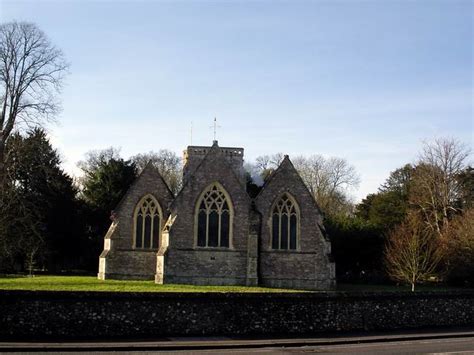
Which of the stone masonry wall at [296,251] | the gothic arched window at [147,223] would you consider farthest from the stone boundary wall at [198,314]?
the gothic arched window at [147,223]

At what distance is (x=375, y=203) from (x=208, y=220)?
27460 mm

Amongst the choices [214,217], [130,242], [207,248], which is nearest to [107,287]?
[207,248]

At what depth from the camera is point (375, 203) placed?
56.8 meters

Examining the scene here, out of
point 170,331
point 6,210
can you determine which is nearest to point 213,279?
point 6,210

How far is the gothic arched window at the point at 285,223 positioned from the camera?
34500mm

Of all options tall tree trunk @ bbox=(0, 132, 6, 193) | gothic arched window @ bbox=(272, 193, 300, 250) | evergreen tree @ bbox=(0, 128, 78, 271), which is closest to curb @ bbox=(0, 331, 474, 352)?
gothic arched window @ bbox=(272, 193, 300, 250)

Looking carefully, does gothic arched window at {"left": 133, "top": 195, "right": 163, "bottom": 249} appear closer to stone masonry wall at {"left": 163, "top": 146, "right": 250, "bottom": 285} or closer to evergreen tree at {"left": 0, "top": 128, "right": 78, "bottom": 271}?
stone masonry wall at {"left": 163, "top": 146, "right": 250, "bottom": 285}

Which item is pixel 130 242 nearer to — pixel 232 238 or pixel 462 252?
pixel 232 238

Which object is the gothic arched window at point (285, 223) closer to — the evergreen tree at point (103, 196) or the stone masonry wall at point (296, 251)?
the stone masonry wall at point (296, 251)

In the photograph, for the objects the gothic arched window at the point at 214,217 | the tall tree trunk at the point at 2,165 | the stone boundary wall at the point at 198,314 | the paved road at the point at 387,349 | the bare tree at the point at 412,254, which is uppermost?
the tall tree trunk at the point at 2,165

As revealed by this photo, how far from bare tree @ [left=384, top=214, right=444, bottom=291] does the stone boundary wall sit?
43.4 feet

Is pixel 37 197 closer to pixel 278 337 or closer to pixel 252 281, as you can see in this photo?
pixel 252 281

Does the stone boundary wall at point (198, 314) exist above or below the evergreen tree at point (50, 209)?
below

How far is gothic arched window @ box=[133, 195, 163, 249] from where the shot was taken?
119 feet
